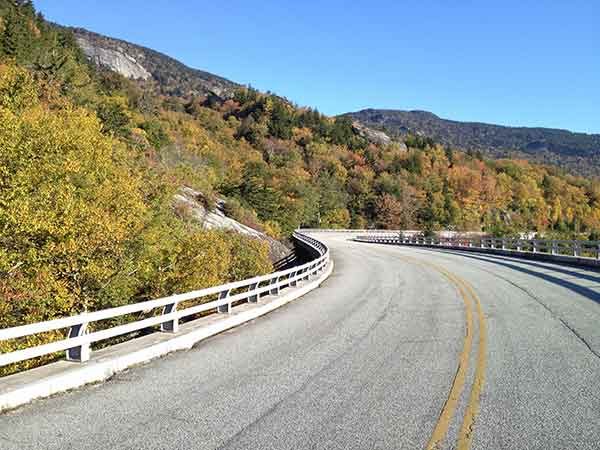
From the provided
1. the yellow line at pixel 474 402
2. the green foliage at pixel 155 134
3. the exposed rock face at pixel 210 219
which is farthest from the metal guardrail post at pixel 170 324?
the green foliage at pixel 155 134

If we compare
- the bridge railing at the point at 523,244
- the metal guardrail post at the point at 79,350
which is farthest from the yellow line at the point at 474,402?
the bridge railing at the point at 523,244

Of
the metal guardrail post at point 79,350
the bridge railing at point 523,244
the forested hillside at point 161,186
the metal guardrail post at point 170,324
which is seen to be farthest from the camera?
the bridge railing at point 523,244

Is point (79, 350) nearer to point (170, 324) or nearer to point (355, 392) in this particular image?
point (170, 324)

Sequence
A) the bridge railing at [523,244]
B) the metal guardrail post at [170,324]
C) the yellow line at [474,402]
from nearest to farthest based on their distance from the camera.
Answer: the yellow line at [474,402] < the metal guardrail post at [170,324] < the bridge railing at [523,244]

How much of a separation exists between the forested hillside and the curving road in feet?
47.4

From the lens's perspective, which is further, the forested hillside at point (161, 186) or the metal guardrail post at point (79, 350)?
the forested hillside at point (161, 186)

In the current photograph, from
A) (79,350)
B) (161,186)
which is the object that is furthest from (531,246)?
(79,350)

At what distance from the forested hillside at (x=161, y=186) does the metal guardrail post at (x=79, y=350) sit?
14.3 m

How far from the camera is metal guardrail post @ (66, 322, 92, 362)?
749cm

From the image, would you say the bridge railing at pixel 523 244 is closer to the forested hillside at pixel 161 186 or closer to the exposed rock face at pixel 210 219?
the exposed rock face at pixel 210 219

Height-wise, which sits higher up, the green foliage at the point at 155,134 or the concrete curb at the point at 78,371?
the green foliage at the point at 155,134

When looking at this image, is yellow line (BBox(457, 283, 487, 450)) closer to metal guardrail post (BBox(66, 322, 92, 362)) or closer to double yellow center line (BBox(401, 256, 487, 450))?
double yellow center line (BBox(401, 256, 487, 450))

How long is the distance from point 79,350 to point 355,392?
3803 mm

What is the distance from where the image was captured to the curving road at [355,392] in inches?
207
